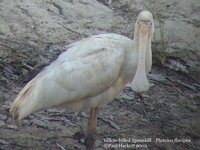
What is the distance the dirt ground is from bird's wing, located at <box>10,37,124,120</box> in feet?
1.98

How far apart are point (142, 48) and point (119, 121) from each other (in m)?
1.11

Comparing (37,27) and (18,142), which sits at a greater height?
(37,27)

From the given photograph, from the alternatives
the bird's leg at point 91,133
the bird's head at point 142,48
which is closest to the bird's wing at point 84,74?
the bird's head at point 142,48

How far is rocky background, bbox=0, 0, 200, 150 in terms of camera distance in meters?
6.73

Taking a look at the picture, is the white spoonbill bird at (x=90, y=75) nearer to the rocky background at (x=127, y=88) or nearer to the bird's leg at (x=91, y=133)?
the bird's leg at (x=91, y=133)

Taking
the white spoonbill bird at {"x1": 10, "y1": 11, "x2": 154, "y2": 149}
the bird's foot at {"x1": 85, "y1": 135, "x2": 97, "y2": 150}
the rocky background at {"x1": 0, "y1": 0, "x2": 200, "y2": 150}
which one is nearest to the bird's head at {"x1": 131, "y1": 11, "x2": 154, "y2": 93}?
the white spoonbill bird at {"x1": 10, "y1": 11, "x2": 154, "y2": 149}

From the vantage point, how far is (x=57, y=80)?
6.07 metres

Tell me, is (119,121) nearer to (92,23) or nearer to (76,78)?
(76,78)

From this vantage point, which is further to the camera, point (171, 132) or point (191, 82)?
point (191, 82)

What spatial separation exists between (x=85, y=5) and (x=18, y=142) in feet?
12.5

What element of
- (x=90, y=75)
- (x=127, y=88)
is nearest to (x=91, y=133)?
(x=90, y=75)

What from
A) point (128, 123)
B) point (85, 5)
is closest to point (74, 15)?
point (85, 5)

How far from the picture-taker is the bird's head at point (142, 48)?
6.19 m

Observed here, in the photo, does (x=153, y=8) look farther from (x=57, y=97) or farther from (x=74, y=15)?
(x=57, y=97)
